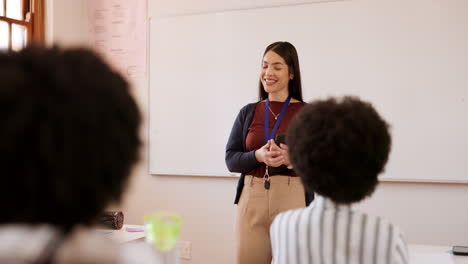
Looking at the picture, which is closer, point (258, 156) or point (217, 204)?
point (258, 156)

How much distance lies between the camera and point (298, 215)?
124 centimetres

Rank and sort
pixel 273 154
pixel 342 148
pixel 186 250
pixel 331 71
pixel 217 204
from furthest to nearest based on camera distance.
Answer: pixel 186 250 < pixel 217 204 < pixel 331 71 < pixel 273 154 < pixel 342 148

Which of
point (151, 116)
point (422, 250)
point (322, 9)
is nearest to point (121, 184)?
point (422, 250)

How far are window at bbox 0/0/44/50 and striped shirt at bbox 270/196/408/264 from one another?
10.1 ft

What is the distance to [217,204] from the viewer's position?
3.82 metres

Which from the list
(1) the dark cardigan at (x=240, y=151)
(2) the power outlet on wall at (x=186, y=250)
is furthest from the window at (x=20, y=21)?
(1) the dark cardigan at (x=240, y=151)

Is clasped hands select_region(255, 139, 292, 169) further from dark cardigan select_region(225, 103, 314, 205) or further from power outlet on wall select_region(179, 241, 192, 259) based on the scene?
power outlet on wall select_region(179, 241, 192, 259)

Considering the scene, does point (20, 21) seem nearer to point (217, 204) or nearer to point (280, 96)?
point (217, 204)

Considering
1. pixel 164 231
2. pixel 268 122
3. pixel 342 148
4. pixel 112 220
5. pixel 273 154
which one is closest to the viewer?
pixel 164 231

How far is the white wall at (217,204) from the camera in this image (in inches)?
127

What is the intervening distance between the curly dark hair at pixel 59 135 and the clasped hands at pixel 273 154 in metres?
1.63

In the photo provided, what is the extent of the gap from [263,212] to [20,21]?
8.83 ft

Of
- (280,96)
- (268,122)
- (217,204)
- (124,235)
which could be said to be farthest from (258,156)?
(217,204)

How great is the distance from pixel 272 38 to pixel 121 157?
3.23 meters
